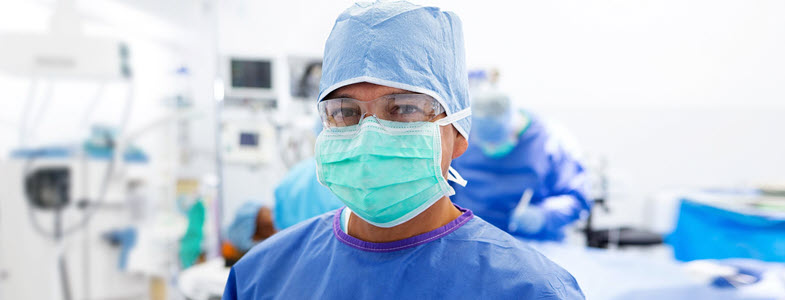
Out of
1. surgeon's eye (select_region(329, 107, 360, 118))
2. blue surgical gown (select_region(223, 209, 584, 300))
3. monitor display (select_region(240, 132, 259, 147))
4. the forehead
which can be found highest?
the forehead

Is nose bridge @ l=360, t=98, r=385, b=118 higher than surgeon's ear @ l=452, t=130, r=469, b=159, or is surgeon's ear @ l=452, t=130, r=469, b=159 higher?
nose bridge @ l=360, t=98, r=385, b=118

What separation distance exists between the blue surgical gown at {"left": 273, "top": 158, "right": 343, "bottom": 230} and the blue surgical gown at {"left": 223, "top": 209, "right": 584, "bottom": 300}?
52 centimetres

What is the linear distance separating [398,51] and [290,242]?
415 millimetres

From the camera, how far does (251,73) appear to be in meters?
2.68

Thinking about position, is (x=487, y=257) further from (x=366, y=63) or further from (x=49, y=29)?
(x=49, y=29)

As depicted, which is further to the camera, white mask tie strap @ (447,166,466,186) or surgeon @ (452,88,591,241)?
surgeon @ (452,88,591,241)

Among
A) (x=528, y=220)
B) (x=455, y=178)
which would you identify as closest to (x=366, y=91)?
(x=455, y=178)

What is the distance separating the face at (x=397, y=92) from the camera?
71 cm

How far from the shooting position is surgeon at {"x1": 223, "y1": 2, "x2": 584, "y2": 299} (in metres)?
0.68

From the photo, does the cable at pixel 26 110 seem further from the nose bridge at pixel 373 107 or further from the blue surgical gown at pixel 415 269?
the nose bridge at pixel 373 107

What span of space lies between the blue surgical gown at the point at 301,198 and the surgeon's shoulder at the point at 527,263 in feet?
2.16

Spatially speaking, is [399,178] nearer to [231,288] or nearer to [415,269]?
[415,269]

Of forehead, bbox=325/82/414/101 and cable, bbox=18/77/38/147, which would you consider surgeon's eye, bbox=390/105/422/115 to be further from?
cable, bbox=18/77/38/147

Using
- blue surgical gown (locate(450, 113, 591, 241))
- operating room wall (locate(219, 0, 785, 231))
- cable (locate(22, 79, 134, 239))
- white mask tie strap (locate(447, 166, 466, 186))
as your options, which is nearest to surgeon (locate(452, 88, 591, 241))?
blue surgical gown (locate(450, 113, 591, 241))
